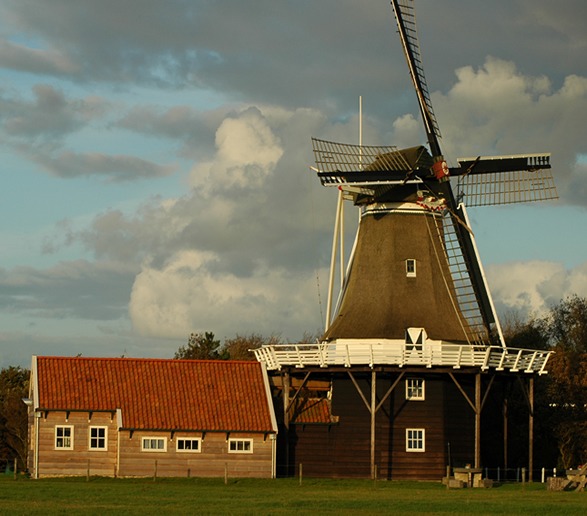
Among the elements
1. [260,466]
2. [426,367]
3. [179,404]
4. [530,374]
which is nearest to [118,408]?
[179,404]

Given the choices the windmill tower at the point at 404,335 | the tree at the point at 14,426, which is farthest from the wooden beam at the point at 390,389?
the tree at the point at 14,426

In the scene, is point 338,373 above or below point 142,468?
above

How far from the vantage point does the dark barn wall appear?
47.7 metres

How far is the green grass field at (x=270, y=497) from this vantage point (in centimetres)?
3281

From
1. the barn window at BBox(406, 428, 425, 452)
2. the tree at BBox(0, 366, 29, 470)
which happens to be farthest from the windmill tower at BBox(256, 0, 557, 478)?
the tree at BBox(0, 366, 29, 470)

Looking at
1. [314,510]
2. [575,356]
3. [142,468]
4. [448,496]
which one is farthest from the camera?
[575,356]

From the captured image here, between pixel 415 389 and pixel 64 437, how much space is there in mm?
12854

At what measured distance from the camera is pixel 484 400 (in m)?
47.6

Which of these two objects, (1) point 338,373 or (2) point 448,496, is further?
(1) point 338,373

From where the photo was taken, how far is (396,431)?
47.8m

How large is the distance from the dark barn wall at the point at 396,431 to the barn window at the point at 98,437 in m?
7.24

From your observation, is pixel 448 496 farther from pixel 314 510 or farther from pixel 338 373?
pixel 338 373

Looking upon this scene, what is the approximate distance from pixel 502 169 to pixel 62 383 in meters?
18.7

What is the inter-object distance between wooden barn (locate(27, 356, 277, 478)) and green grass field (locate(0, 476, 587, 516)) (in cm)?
127
